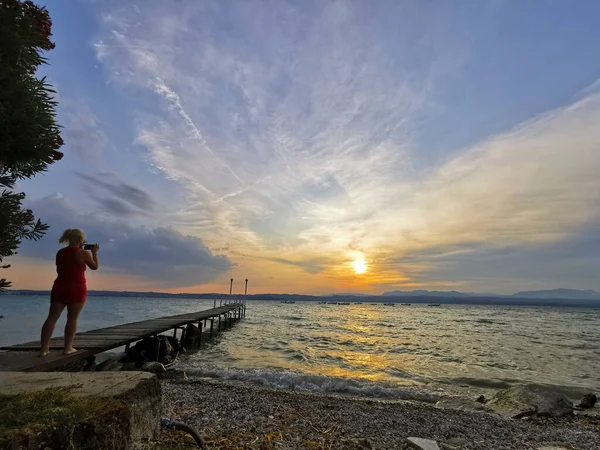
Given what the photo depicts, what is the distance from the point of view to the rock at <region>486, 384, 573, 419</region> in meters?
9.80

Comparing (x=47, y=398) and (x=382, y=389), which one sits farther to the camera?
(x=382, y=389)

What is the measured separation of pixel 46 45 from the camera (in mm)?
3350

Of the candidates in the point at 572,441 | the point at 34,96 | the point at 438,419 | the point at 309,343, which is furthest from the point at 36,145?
the point at 309,343

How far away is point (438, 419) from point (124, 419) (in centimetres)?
758

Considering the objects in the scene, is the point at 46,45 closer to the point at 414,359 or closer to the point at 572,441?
the point at 572,441

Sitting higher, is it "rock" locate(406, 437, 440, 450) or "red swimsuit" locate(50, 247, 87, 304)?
"red swimsuit" locate(50, 247, 87, 304)

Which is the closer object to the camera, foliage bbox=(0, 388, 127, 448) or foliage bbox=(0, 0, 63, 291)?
foliage bbox=(0, 388, 127, 448)

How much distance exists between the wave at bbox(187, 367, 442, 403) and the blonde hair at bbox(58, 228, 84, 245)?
846cm

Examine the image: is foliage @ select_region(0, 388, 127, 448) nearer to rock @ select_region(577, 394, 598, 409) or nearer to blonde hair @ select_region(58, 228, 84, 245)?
blonde hair @ select_region(58, 228, 84, 245)

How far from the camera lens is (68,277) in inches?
227

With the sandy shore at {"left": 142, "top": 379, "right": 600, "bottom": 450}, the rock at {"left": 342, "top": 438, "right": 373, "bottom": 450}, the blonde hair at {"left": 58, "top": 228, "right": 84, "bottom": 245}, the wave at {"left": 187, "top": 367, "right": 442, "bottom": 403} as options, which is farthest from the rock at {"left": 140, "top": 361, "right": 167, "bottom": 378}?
the rock at {"left": 342, "top": 438, "right": 373, "bottom": 450}

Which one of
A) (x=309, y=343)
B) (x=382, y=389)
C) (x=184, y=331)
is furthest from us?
(x=309, y=343)

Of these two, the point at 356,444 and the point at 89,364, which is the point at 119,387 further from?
the point at 89,364

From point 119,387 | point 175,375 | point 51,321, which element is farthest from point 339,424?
point 175,375
